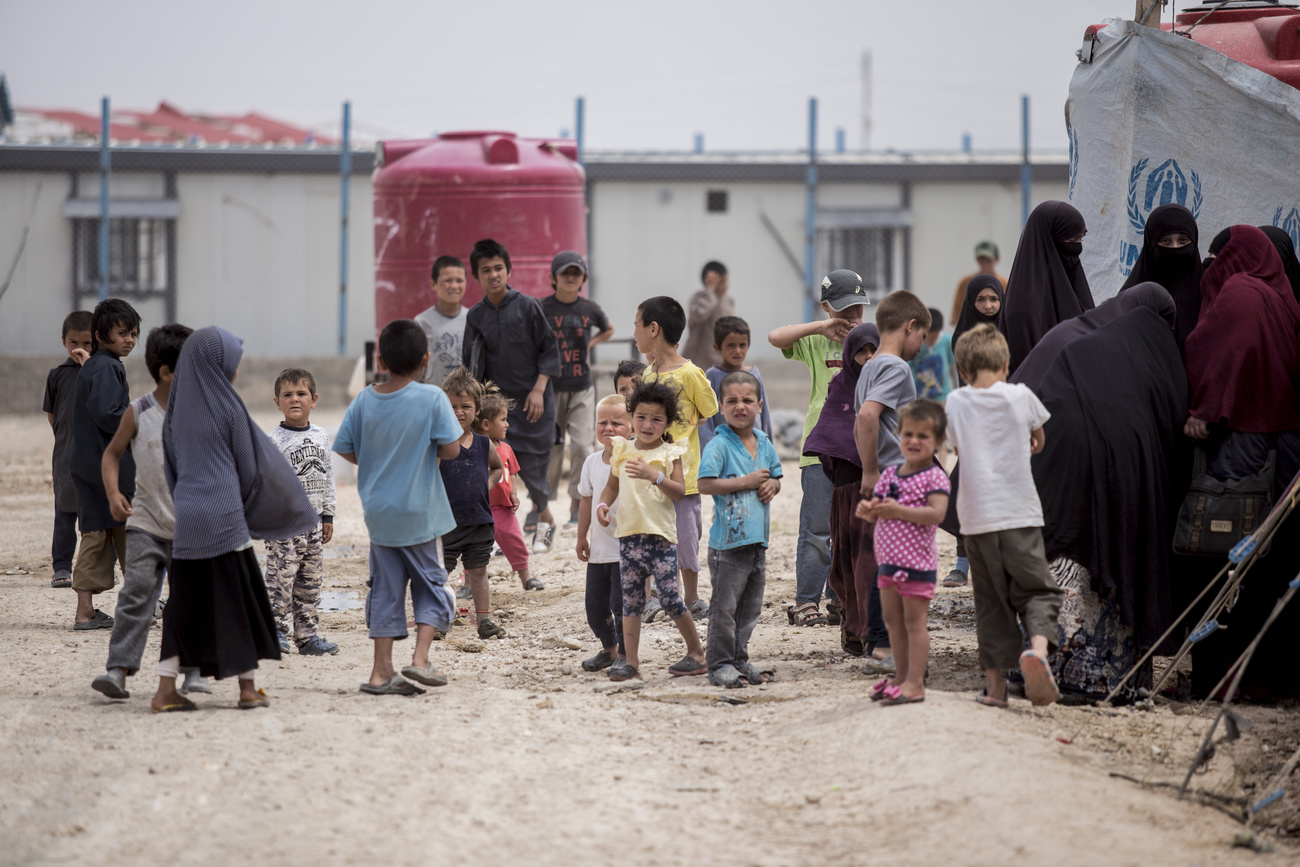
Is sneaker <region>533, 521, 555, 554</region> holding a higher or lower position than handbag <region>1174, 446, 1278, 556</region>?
lower

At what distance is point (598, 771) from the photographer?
12.8ft

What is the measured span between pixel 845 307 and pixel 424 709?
8.53 ft

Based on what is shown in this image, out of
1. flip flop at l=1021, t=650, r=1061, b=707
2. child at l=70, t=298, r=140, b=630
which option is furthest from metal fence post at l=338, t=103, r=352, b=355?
flip flop at l=1021, t=650, r=1061, b=707

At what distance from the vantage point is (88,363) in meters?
5.89

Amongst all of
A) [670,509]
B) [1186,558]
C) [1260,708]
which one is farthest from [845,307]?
[1260,708]

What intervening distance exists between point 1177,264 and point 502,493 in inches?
136

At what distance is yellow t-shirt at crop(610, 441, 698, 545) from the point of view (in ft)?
16.2

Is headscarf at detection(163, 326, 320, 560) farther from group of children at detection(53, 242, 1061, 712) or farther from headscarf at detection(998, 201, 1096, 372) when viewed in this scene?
headscarf at detection(998, 201, 1096, 372)

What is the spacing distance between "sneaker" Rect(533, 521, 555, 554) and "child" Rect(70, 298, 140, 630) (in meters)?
2.74

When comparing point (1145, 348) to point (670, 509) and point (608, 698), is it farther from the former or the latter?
point (608, 698)

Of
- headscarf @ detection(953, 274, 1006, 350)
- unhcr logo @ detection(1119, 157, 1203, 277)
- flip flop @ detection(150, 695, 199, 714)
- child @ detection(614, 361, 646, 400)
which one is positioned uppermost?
unhcr logo @ detection(1119, 157, 1203, 277)

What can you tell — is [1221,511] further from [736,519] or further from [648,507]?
[648,507]

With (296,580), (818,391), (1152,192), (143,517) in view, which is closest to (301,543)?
(296,580)

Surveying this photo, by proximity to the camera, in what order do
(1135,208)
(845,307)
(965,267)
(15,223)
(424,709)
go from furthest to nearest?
(965,267) < (15,223) < (1135,208) < (845,307) < (424,709)
